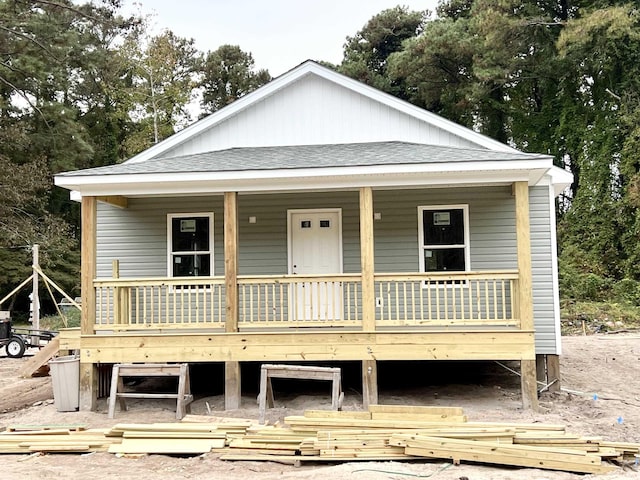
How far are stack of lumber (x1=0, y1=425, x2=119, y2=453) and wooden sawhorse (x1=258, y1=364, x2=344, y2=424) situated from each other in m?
1.99

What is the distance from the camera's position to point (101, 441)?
25.6ft

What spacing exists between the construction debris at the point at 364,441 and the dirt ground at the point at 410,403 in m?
0.13

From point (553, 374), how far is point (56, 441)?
7.68 metres

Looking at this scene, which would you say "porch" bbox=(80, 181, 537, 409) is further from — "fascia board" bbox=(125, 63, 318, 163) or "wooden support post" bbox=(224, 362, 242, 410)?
"fascia board" bbox=(125, 63, 318, 163)

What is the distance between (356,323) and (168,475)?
150 inches

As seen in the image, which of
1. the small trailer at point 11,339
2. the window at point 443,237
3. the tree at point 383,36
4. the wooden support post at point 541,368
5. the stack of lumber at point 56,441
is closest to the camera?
the stack of lumber at point 56,441

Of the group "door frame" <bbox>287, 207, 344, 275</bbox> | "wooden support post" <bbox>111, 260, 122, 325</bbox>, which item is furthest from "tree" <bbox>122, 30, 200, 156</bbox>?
"wooden support post" <bbox>111, 260, 122, 325</bbox>

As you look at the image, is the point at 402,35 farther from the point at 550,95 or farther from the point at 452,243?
Answer: the point at 452,243

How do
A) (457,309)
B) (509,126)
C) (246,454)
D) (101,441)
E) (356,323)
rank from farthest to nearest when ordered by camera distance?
(509,126)
(457,309)
(356,323)
(101,441)
(246,454)

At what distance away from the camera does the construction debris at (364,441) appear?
682 centimetres

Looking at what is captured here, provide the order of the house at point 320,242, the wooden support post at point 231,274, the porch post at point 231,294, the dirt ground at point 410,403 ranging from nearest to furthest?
the dirt ground at point 410,403 → the house at point 320,242 → the porch post at point 231,294 → the wooden support post at point 231,274

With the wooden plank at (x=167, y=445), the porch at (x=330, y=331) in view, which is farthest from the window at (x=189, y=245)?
the wooden plank at (x=167, y=445)

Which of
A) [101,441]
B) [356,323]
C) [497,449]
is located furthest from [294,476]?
[356,323]

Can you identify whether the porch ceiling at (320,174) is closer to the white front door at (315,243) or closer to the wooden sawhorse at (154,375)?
the white front door at (315,243)
